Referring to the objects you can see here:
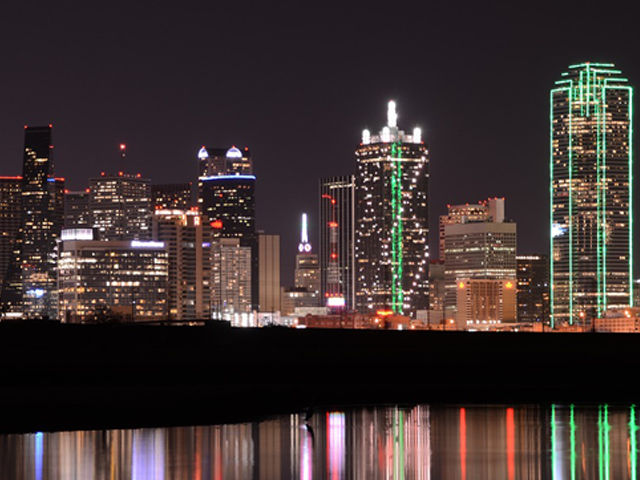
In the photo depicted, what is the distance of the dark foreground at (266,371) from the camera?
137ft

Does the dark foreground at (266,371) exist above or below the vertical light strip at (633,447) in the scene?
above

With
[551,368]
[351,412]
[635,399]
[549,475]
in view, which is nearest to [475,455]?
[549,475]

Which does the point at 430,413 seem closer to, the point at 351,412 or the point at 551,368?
the point at 351,412

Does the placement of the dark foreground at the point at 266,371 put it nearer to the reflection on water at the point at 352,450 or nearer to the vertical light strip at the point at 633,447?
the reflection on water at the point at 352,450

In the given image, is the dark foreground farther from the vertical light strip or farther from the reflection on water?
the vertical light strip

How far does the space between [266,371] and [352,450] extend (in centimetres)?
2080

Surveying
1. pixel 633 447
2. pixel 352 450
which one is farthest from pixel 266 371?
pixel 633 447

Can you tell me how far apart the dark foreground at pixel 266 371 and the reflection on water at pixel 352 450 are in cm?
320

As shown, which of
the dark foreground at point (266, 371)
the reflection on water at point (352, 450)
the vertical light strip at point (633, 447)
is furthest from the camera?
the dark foreground at point (266, 371)

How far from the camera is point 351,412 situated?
42719mm

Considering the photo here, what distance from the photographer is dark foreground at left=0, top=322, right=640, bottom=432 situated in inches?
1645

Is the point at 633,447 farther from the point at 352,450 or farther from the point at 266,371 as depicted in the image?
the point at 266,371

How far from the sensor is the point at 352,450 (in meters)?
33.2

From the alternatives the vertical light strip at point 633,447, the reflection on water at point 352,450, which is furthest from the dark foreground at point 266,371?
the vertical light strip at point 633,447
